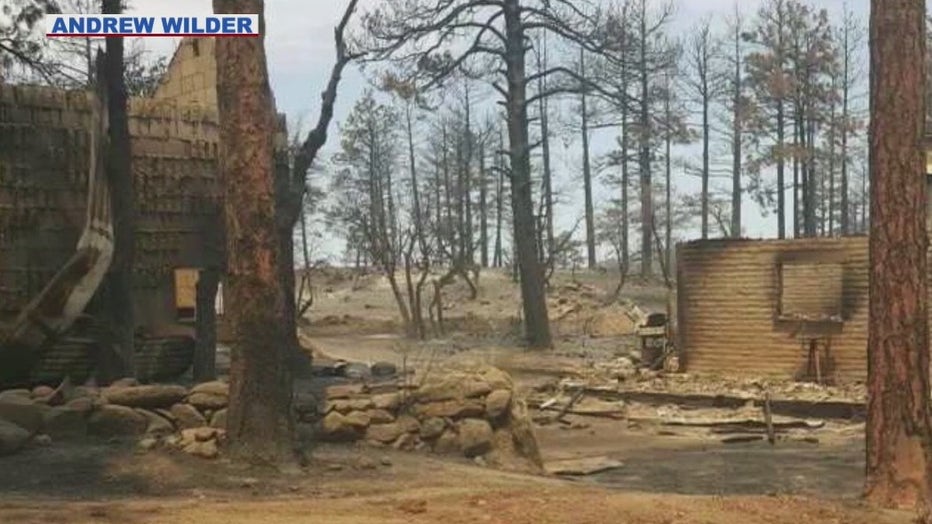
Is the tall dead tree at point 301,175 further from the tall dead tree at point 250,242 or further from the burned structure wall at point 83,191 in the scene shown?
the tall dead tree at point 250,242

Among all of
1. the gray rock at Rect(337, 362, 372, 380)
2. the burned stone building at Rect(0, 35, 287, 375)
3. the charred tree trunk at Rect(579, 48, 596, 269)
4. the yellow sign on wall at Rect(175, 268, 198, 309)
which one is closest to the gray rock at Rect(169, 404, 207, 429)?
the burned stone building at Rect(0, 35, 287, 375)

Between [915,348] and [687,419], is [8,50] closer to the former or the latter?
[687,419]

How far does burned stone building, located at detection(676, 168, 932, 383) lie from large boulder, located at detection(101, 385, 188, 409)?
1491 cm

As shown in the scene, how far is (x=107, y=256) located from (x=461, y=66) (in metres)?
18.6

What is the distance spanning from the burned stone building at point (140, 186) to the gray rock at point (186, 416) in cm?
541

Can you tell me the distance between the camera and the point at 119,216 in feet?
55.6

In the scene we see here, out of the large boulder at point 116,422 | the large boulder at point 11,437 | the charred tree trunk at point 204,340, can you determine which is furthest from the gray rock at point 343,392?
the charred tree trunk at point 204,340

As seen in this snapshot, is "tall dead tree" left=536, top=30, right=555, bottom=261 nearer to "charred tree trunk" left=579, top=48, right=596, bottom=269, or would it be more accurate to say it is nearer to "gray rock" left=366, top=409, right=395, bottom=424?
"charred tree trunk" left=579, top=48, right=596, bottom=269

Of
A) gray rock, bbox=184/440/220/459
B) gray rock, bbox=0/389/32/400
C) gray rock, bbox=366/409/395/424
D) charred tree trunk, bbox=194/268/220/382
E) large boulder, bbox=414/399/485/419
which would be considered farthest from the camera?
charred tree trunk, bbox=194/268/220/382

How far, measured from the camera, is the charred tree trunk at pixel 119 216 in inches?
661

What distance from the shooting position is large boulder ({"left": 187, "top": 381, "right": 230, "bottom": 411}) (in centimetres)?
1247

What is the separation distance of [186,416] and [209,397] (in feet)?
1.20

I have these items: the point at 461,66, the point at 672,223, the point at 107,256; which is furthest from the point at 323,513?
the point at 672,223

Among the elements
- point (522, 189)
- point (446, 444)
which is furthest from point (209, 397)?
point (522, 189)
